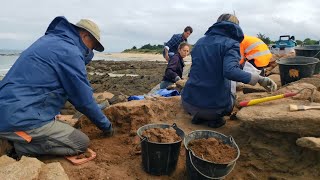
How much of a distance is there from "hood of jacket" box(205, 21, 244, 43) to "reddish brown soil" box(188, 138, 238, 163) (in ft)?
5.14

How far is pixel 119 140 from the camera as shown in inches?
181

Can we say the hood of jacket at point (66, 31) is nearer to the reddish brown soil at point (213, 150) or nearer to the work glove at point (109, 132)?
the work glove at point (109, 132)

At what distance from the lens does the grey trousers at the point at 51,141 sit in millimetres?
3773

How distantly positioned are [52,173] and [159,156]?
1.11 meters

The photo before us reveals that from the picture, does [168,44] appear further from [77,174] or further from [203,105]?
[77,174]

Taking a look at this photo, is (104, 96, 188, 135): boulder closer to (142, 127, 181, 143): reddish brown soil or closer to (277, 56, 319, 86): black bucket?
(142, 127, 181, 143): reddish brown soil

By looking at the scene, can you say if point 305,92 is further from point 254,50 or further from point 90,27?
point 90,27

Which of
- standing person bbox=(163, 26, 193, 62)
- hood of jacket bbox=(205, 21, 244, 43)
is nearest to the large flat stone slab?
hood of jacket bbox=(205, 21, 244, 43)

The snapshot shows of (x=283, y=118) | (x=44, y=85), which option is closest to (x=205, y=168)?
(x=283, y=118)

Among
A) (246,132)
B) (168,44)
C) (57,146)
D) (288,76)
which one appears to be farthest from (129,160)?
(168,44)

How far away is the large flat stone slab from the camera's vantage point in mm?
3533

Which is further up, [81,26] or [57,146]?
[81,26]

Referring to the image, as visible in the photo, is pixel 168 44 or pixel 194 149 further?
pixel 168 44

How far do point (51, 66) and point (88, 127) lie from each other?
1386mm
